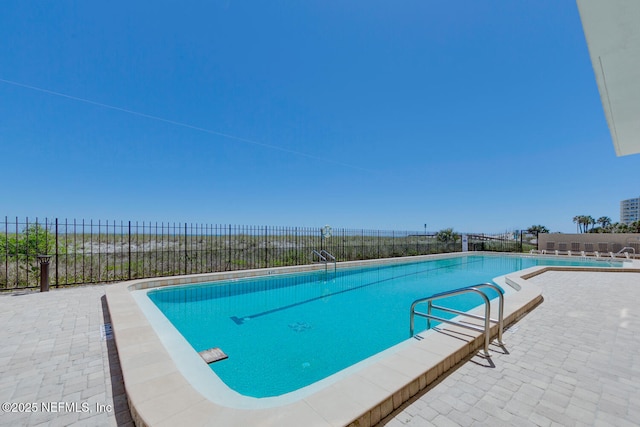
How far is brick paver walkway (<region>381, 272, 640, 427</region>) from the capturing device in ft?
6.55

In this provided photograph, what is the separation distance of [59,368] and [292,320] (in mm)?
3684

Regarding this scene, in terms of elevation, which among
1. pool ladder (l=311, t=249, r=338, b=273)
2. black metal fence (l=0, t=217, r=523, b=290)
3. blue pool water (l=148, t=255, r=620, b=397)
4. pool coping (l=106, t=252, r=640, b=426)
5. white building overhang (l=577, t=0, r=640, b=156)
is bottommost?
blue pool water (l=148, t=255, r=620, b=397)

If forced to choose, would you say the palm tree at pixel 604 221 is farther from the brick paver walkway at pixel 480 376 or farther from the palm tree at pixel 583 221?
the brick paver walkway at pixel 480 376

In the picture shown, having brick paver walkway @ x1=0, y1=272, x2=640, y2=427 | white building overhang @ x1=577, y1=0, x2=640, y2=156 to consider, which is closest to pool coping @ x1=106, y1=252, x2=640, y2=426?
brick paver walkway @ x1=0, y1=272, x2=640, y2=427

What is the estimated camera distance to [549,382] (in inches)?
97.2

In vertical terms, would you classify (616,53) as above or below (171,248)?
above

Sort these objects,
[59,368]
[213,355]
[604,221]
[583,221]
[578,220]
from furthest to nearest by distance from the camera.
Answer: [604,221]
[578,220]
[583,221]
[213,355]
[59,368]

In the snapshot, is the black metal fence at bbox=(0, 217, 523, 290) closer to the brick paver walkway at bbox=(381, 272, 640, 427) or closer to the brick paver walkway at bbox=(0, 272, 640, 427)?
the brick paver walkway at bbox=(0, 272, 640, 427)

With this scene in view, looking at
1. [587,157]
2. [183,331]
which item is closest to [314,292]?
[183,331]

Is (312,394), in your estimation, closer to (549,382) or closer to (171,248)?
(549,382)

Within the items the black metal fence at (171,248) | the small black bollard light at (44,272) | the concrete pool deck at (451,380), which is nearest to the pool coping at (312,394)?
the concrete pool deck at (451,380)

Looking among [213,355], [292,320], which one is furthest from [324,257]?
[213,355]

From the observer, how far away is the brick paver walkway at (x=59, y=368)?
6.79 feet

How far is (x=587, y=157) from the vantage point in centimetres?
1856
